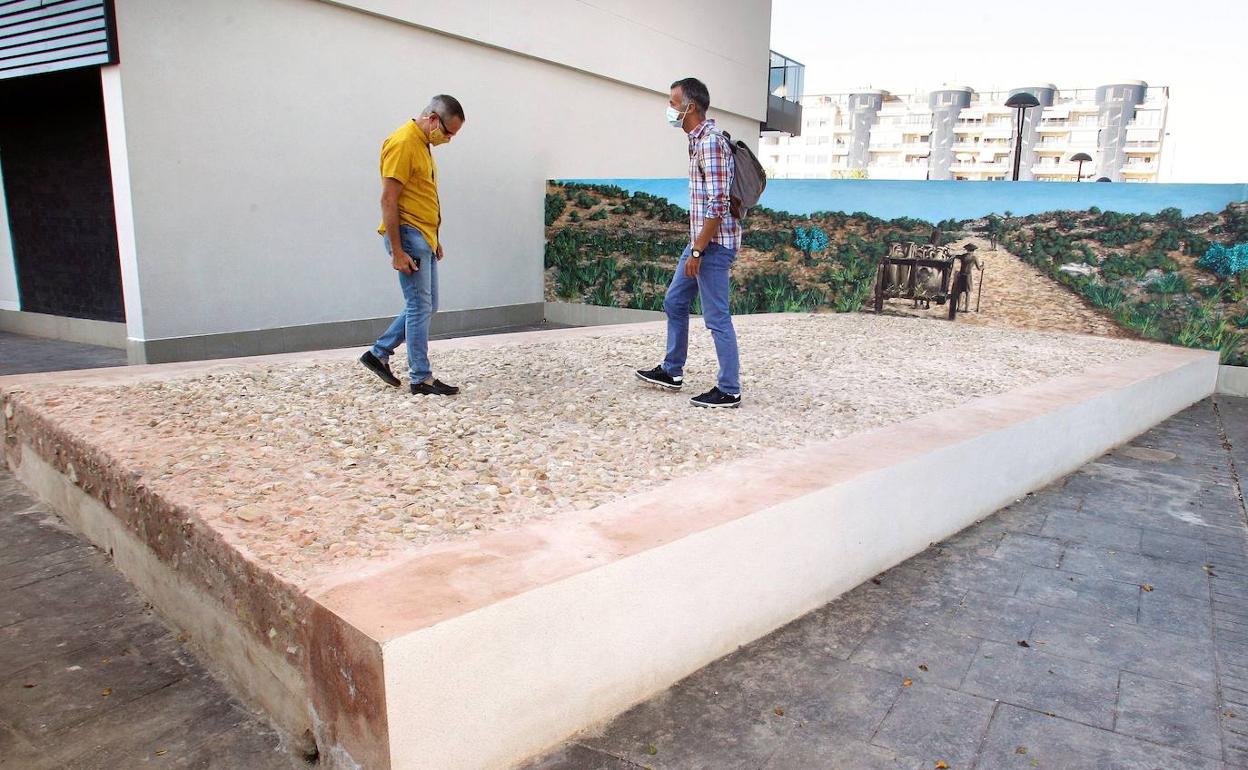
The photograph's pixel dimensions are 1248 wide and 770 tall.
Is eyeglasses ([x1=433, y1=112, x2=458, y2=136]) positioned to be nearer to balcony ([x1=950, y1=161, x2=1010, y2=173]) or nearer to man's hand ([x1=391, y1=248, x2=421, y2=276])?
man's hand ([x1=391, y1=248, x2=421, y2=276])

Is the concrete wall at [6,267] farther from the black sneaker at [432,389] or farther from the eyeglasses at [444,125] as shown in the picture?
the eyeglasses at [444,125]

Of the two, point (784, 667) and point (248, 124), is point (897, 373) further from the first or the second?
point (248, 124)

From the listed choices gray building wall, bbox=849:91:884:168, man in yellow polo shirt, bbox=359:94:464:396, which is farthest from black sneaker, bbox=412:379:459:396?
gray building wall, bbox=849:91:884:168

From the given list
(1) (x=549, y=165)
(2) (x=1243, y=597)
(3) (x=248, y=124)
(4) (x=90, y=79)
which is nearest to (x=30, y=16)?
(4) (x=90, y=79)

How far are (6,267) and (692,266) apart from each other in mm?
9527

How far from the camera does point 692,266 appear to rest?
170 inches

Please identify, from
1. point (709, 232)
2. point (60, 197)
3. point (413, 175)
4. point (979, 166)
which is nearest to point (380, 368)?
point (413, 175)

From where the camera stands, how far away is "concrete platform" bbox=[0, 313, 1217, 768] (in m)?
1.89

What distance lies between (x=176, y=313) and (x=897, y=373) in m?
6.26

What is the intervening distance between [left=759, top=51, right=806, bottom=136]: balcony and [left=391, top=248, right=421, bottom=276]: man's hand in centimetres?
1466

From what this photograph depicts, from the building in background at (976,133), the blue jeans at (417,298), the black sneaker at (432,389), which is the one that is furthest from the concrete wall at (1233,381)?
the building in background at (976,133)

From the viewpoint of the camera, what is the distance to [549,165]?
11.7 m

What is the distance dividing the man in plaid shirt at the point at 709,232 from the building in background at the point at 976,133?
335 feet

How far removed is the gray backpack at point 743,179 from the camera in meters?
4.29
